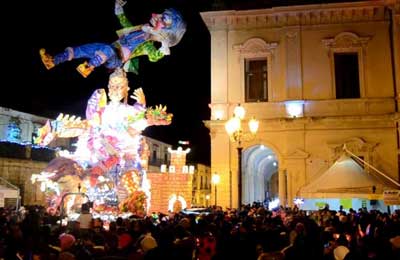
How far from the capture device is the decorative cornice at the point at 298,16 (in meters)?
26.2

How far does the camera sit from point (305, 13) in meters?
26.5

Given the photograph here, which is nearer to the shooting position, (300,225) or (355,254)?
(355,254)

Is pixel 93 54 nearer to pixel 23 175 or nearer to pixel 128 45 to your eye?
pixel 128 45

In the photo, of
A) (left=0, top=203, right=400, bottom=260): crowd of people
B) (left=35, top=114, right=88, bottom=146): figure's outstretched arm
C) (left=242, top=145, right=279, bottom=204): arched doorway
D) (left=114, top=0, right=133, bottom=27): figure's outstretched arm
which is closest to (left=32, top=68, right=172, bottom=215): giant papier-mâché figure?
(left=35, top=114, right=88, bottom=146): figure's outstretched arm

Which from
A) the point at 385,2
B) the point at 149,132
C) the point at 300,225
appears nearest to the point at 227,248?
the point at 300,225

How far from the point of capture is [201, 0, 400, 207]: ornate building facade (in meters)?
25.7

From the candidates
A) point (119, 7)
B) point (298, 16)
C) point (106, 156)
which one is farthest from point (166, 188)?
point (298, 16)

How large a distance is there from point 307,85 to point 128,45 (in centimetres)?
944

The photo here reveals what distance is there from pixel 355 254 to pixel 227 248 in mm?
2011

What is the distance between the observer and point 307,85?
26453 millimetres

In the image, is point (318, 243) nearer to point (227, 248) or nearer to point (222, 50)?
point (227, 248)

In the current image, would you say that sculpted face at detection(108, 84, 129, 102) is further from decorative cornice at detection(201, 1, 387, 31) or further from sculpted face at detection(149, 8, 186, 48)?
decorative cornice at detection(201, 1, 387, 31)

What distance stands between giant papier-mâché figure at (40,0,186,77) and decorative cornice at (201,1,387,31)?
11.2 ft

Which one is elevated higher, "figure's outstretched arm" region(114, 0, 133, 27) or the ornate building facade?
"figure's outstretched arm" region(114, 0, 133, 27)
